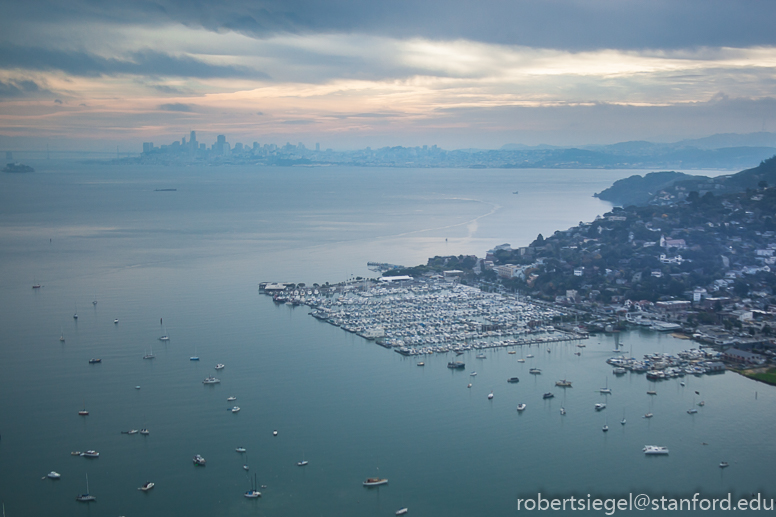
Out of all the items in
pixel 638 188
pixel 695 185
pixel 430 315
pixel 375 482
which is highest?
pixel 695 185

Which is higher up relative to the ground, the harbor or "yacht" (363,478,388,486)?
the harbor

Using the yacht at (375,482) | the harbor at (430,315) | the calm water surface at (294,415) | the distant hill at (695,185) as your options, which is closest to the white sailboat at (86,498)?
the calm water surface at (294,415)

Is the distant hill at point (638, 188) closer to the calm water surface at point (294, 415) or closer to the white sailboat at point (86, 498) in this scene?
the calm water surface at point (294, 415)

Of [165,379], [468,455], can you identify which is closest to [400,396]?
[468,455]

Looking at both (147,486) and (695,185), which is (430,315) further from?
(695,185)

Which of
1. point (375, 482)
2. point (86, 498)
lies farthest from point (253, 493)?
point (86, 498)

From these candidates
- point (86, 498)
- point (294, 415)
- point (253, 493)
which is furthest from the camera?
point (294, 415)

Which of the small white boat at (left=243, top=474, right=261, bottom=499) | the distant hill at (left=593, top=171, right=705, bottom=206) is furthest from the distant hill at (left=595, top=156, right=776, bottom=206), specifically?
the small white boat at (left=243, top=474, right=261, bottom=499)

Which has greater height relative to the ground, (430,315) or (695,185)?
(695,185)

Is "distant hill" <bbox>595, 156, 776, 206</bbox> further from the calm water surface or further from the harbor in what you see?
the calm water surface

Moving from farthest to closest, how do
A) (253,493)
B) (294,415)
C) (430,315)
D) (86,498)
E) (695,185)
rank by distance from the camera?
(695,185), (430,315), (294,415), (253,493), (86,498)

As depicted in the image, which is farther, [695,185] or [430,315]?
[695,185]
